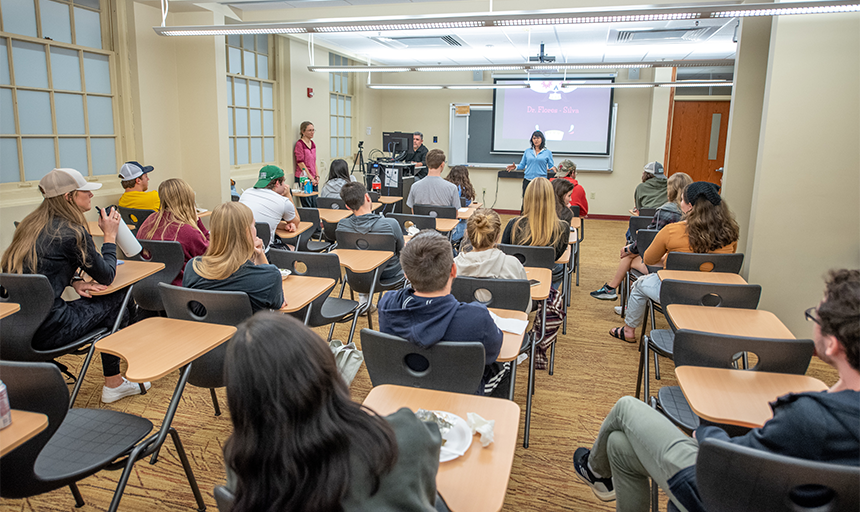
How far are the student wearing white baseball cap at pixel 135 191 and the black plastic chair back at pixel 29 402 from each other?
10.3ft

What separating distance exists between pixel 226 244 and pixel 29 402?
109cm

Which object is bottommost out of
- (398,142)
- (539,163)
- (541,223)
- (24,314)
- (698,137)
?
(24,314)

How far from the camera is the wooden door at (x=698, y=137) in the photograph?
9.84m

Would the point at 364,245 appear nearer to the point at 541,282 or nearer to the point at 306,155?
the point at 541,282

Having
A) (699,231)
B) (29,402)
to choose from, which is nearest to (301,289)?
(29,402)

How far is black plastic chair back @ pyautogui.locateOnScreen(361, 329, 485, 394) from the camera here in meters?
1.81

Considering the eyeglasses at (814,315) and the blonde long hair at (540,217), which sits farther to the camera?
the blonde long hair at (540,217)

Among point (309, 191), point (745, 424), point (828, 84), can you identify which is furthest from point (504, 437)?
point (309, 191)

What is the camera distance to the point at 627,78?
9766 millimetres

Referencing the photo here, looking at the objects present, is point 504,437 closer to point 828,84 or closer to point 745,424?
point 745,424

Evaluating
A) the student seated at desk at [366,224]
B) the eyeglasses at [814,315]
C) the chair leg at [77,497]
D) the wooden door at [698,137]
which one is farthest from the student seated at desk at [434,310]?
the wooden door at [698,137]

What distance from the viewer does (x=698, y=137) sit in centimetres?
992

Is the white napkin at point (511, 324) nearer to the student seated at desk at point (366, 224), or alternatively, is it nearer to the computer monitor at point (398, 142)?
the student seated at desk at point (366, 224)

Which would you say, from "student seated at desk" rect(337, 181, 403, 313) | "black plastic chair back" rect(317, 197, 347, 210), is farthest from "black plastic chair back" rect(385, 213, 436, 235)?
"black plastic chair back" rect(317, 197, 347, 210)
